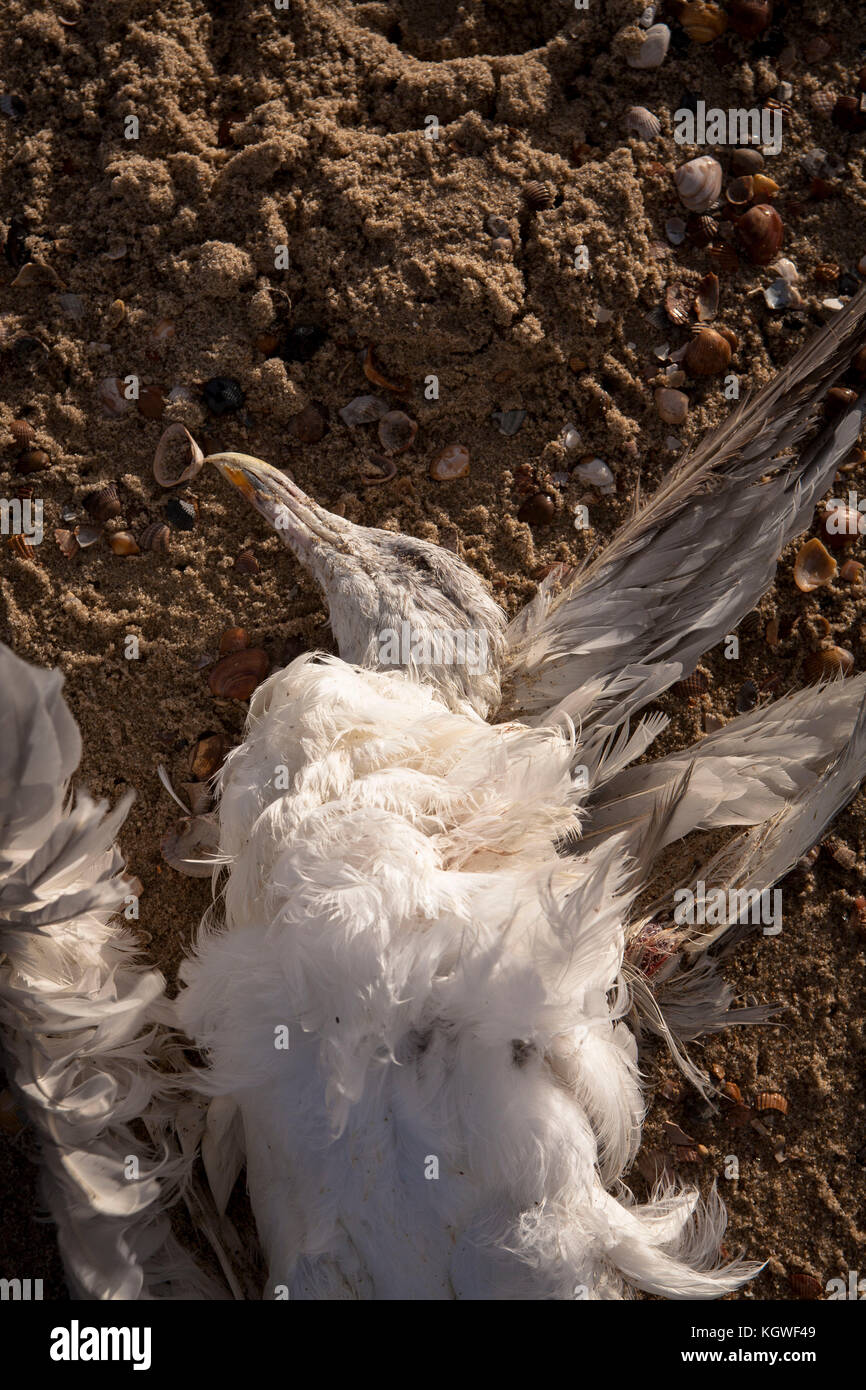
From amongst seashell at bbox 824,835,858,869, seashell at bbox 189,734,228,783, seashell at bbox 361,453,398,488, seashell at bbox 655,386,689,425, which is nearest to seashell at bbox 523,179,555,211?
seashell at bbox 655,386,689,425

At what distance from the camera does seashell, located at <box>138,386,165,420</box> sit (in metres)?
3.01

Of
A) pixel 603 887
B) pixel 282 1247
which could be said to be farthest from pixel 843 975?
pixel 282 1247

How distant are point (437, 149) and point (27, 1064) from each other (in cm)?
272

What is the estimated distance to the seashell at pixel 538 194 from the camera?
304 cm

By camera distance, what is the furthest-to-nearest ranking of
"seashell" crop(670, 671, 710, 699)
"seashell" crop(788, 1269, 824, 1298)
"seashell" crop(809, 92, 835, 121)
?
"seashell" crop(809, 92, 835, 121) < "seashell" crop(670, 671, 710, 699) < "seashell" crop(788, 1269, 824, 1298)

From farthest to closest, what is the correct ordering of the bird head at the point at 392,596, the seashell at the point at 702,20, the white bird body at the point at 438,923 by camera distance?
the seashell at the point at 702,20, the bird head at the point at 392,596, the white bird body at the point at 438,923

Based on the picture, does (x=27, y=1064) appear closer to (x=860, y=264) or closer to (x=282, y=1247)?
(x=282, y=1247)

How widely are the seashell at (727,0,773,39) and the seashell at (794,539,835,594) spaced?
1646 mm

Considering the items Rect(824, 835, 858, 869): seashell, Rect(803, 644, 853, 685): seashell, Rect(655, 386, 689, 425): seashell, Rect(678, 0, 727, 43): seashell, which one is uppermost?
Rect(678, 0, 727, 43): seashell

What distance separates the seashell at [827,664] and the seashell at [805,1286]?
1.71m

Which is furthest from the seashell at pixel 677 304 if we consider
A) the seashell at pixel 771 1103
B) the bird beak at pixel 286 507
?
the seashell at pixel 771 1103

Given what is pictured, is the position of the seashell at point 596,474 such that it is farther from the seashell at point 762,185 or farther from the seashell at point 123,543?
the seashell at point 123,543

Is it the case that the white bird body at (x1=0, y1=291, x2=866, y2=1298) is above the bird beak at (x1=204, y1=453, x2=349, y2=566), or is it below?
below

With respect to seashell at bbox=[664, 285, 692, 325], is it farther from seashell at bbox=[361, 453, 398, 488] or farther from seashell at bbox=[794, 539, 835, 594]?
seashell at bbox=[361, 453, 398, 488]
